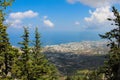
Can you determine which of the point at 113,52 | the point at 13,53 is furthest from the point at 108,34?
the point at 13,53

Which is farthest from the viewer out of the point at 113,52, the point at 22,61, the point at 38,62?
the point at 38,62

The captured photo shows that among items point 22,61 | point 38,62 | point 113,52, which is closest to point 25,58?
point 22,61

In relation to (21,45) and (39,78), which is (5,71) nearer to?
(21,45)

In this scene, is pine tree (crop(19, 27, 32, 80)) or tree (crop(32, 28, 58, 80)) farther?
tree (crop(32, 28, 58, 80))

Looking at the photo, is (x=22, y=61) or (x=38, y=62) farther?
(x=38, y=62)

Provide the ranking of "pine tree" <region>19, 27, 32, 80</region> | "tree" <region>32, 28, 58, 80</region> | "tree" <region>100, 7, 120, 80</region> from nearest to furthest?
1. "tree" <region>100, 7, 120, 80</region>
2. "pine tree" <region>19, 27, 32, 80</region>
3. "tree" <region>32, 28, 58, 80</region>

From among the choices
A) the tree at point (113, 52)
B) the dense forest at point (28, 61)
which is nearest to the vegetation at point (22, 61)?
the dense forest at point (28, 61)

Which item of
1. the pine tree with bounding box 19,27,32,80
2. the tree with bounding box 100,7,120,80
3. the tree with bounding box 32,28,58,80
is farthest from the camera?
the tree with bounding box 32,28,58,80

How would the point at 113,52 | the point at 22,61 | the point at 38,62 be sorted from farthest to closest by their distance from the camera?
the point at 38,62 → the point at 22,61 → the point at 113,52

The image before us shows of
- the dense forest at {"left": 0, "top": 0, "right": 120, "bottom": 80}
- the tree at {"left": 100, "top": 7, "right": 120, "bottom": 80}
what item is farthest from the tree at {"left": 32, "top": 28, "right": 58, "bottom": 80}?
the tree at {"left": 100, "top": 7, "right": 120, "bottom": 80}

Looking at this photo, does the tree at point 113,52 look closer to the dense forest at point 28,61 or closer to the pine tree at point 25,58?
the dense forest at point 28,61

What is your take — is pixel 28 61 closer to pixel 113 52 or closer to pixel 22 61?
pixel 22 61

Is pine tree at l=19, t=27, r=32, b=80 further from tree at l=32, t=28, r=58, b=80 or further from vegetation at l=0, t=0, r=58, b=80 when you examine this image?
tree at l=32, t=28, r=58, b=80
